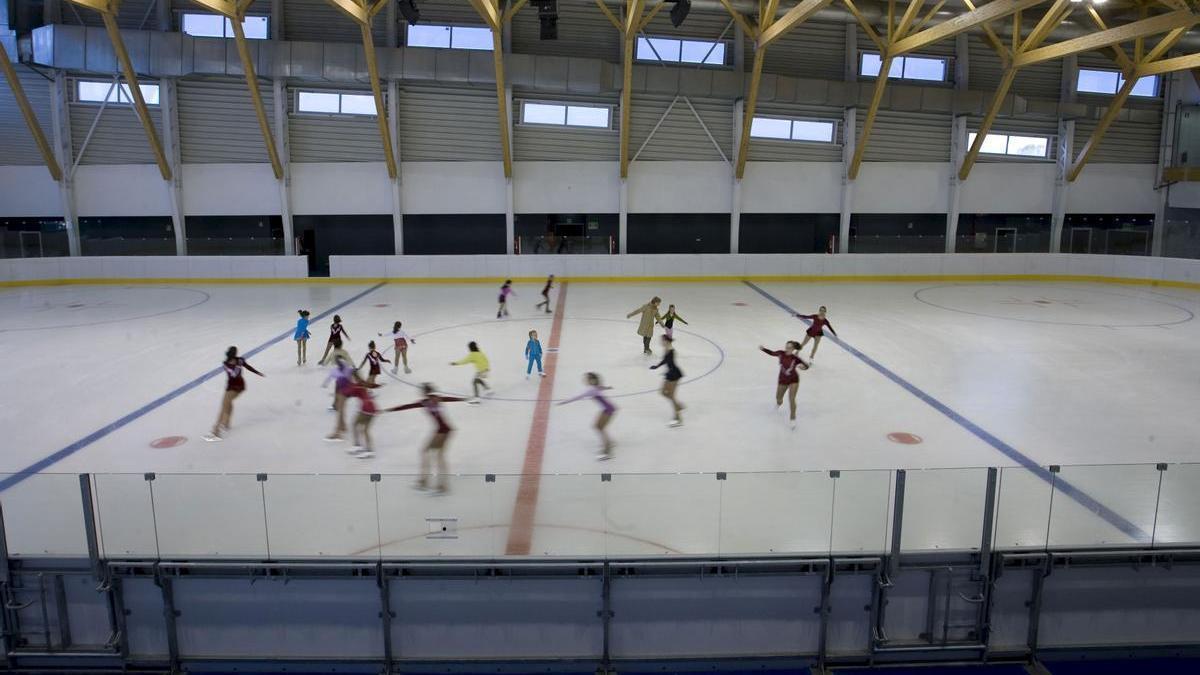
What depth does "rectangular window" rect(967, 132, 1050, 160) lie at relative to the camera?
30.9 m

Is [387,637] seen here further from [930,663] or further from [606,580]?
[930,663]

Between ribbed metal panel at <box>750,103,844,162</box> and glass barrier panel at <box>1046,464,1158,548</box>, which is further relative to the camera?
ribbed metal panel at <box>750,103,844,162</box>

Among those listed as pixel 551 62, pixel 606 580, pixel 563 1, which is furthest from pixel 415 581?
pixel 563 1

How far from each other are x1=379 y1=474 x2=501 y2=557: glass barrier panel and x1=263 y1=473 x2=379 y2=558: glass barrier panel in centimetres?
13

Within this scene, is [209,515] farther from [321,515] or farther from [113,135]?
[113,135]

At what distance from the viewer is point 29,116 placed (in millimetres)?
24938

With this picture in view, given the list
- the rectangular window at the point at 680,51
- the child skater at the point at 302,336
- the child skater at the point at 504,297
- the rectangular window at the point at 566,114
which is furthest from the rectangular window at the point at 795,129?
the child skater at the point at 302,336

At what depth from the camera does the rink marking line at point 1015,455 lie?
710cm

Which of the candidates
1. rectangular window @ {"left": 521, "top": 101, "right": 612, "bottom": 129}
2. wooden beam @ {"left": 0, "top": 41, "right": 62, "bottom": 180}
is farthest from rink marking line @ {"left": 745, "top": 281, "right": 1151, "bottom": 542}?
wooden beam @ {"left": 0, "top": 41, "right": 62, "bottom": 180}

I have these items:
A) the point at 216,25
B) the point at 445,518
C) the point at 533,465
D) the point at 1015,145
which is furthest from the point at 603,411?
the point at 1015,145

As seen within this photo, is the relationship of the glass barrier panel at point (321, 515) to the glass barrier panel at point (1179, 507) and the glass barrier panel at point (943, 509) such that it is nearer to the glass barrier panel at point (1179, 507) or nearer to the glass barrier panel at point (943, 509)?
the glass barrier panel at point (943, 509)

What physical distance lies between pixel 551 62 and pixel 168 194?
47.2ft

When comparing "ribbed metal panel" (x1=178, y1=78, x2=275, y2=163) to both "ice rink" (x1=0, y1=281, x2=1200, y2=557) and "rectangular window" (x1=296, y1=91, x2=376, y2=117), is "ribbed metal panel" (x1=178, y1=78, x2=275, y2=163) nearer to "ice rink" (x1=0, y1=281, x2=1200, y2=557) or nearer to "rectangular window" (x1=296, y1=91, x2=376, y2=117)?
"rectangular window" (x1=296, y1=91, x2=376, y2=117)

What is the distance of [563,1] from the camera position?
2705cm
